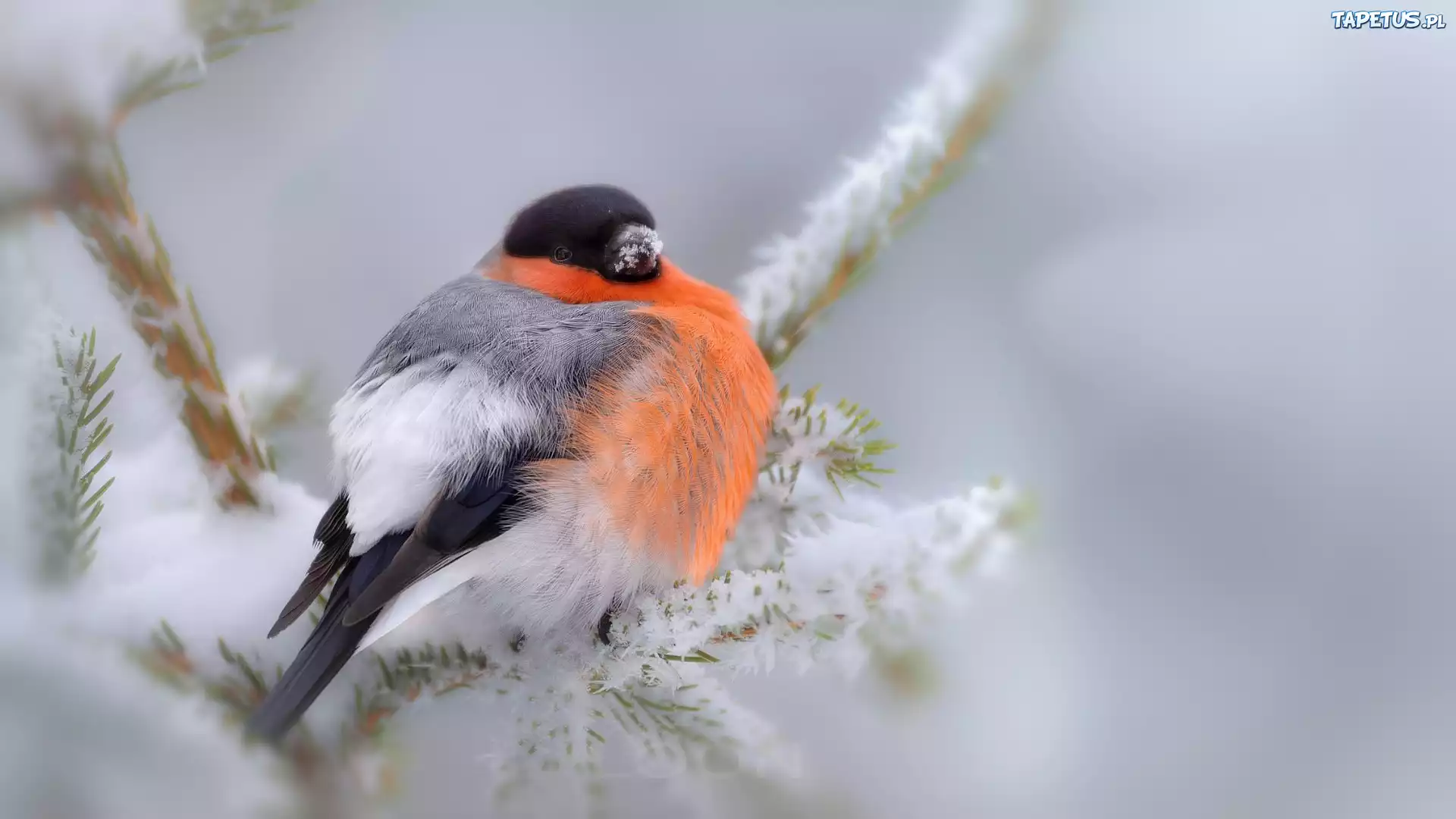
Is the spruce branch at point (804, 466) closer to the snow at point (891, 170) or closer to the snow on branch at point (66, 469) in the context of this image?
the snow at point (891, 170)

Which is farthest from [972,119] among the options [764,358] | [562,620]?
[562,620]

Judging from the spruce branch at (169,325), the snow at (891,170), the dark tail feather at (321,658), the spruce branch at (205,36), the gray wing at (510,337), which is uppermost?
the snow at (891,170)

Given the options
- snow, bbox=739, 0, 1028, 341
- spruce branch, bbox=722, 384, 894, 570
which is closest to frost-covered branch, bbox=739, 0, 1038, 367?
snow, bbox=739, 0, 1028, 341

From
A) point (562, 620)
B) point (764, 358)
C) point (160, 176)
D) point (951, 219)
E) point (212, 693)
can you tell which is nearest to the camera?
point (212, 693)

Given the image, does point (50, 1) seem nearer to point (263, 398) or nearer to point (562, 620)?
point (263, 398)

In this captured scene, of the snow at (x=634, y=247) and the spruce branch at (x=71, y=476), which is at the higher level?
the snow at (x=634, y=247)

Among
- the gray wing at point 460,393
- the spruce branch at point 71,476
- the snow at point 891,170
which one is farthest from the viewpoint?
the snow at point 891,170

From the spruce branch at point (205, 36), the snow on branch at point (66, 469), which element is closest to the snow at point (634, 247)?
the spruce branch at point (205, 36)
